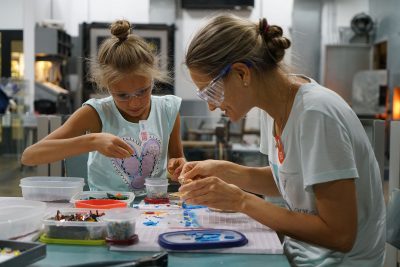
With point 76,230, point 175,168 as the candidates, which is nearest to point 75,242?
point 76,230

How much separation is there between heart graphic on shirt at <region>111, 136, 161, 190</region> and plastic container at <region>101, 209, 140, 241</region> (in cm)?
91

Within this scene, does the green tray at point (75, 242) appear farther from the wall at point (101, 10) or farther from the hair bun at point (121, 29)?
the wall at point (101, 10)

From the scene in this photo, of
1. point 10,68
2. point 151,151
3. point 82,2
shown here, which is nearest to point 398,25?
point 82,2

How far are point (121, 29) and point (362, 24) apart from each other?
7.26 meters

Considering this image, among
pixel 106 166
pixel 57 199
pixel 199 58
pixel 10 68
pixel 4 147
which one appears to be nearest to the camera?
pixel 199 58

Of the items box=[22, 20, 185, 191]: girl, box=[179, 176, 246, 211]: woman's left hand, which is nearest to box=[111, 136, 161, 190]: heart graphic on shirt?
box=[22, 20, 185, 191]: girl

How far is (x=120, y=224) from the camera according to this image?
49.0 inches

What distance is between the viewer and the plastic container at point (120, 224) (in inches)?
48.8

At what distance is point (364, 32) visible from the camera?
8586 mm

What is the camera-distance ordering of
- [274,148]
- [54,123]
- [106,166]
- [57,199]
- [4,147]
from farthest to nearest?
[4,147], [54,123], [106,166], [57,199], [274,148]

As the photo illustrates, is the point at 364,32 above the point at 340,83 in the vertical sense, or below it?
above

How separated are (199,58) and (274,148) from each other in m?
0.40

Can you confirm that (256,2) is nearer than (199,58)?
No

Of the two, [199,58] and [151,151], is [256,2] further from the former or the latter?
[199,58]
